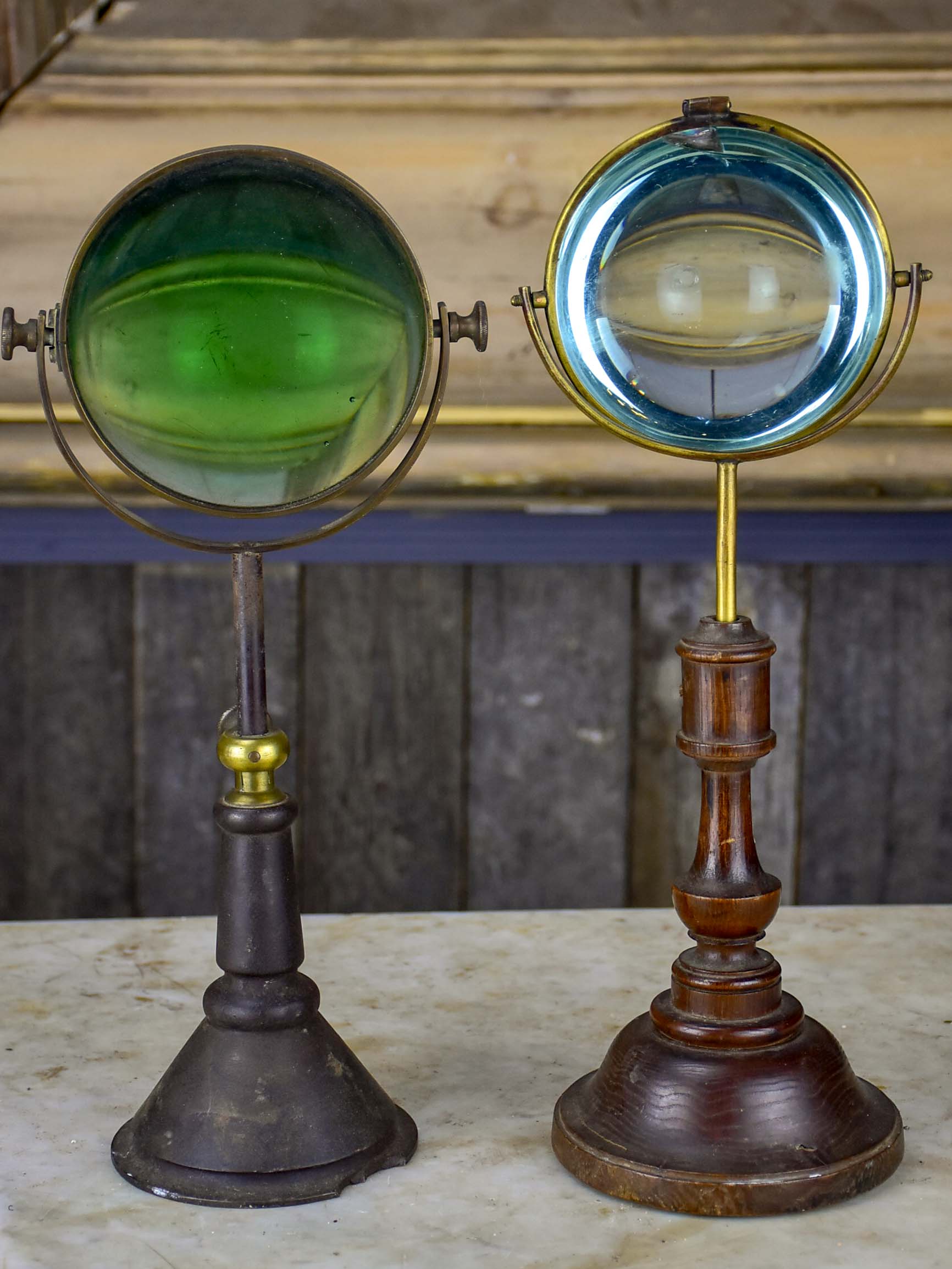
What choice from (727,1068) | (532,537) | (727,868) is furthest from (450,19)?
(727,1068)

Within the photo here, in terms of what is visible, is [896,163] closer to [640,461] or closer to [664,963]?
[640,461]

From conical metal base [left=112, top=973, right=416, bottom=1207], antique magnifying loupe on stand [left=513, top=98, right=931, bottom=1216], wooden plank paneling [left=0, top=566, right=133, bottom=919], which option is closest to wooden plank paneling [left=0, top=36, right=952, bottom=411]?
wooden plank paneling [left=0, top=566, right=133, bottom=919]

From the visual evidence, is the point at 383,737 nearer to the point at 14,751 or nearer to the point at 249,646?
the point at 14,751

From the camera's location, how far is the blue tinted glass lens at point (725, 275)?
87cm

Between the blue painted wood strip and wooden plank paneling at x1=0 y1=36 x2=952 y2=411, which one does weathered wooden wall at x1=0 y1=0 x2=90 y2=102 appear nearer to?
wooden plank paneling at x1=0 y1=36 x2=952 y2=411

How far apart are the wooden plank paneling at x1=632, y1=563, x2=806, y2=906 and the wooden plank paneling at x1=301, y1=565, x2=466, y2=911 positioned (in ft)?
0.70

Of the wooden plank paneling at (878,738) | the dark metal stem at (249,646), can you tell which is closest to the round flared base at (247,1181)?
the dark metal stem at (249,646)

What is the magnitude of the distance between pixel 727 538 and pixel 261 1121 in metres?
0.44

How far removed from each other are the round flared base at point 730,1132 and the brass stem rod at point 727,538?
267mm

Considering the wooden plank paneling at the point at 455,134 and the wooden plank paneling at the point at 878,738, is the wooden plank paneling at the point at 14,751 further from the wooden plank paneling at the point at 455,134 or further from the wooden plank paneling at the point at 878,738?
the wooden plank paneling at the point at 878,738

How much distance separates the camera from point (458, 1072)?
1.09m

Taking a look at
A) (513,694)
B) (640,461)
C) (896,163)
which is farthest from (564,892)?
(896,163)

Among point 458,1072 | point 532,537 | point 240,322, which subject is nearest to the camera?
point 240,322

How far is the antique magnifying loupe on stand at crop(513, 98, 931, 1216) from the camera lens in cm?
88
